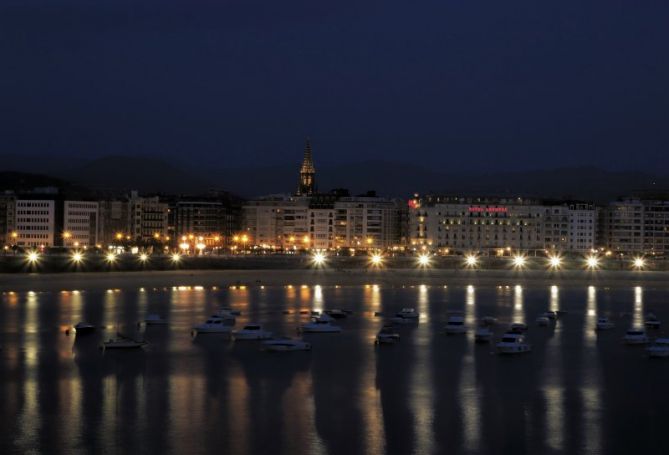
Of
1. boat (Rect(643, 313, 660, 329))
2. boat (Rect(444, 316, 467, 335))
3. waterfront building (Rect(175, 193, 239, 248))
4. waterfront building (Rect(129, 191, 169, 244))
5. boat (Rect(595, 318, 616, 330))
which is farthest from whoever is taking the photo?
waterfront building (Rect(175, 193, 239, 248))

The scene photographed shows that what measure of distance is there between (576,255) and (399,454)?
87051 mm

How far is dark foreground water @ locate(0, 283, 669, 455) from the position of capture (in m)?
22.0

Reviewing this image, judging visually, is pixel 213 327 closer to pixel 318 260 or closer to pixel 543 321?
pixel 543 321

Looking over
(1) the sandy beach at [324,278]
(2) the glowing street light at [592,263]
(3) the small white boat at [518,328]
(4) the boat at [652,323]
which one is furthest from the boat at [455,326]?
(2) the glowing street light at [592,263]

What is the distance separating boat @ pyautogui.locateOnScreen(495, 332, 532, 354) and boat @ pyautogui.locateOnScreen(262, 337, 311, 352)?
6.04 m

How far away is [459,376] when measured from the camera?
1174 inches

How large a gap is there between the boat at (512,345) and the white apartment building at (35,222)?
241ft

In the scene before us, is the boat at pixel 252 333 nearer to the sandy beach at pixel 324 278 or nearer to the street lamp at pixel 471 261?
the sandy beach at pixel 324 278

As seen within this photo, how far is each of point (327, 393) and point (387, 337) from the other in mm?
10529

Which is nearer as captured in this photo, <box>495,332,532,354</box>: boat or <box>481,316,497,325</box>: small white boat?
<box>495,332,532,354</box>: boat

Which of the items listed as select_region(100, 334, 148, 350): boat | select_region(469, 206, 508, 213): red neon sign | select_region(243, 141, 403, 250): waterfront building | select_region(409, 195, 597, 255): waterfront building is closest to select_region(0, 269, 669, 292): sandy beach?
select_region(100, 334, 148, 350): boat

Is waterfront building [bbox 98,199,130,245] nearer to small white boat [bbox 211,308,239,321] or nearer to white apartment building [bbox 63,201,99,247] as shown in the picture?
white apartment building [bbox 63,201,99,247]

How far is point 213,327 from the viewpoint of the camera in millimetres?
39531

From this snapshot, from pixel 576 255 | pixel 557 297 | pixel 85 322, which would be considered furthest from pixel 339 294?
pixel 576 255
